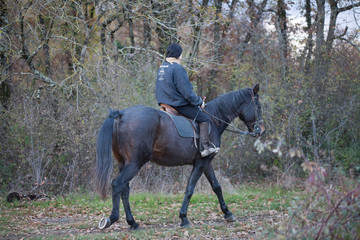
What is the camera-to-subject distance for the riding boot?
21.0 feet

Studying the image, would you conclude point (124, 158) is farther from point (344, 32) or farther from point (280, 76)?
point (344, 32)

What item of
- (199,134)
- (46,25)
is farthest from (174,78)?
(46,25)

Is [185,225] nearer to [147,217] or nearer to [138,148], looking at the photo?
[147,217]

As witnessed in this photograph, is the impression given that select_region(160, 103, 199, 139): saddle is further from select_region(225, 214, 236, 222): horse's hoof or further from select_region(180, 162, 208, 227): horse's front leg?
select_region(225, 214, 236, 222): horse's hoof

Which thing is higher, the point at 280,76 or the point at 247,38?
the point at 247,38

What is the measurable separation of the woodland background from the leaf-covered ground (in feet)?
3.39

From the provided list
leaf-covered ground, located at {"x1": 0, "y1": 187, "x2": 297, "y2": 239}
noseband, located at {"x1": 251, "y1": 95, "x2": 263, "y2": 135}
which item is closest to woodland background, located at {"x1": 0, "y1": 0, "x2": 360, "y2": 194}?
leaf-covered ground, located at {"x1": 0, "y1": 187, "x2": 297, "y2": 239}

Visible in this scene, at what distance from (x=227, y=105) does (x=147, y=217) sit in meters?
2.63

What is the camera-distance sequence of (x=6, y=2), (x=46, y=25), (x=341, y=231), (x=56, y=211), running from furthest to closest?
(x=46, y=25) → (x=6, y=2) → (x=56, y=211) → (x=341, y=231)

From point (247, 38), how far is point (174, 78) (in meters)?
11.4

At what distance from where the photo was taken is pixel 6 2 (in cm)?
1076

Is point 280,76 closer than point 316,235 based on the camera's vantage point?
No

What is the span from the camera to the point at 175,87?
6.36 m

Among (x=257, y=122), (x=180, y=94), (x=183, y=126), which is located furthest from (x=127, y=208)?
(x=257, y=122)
